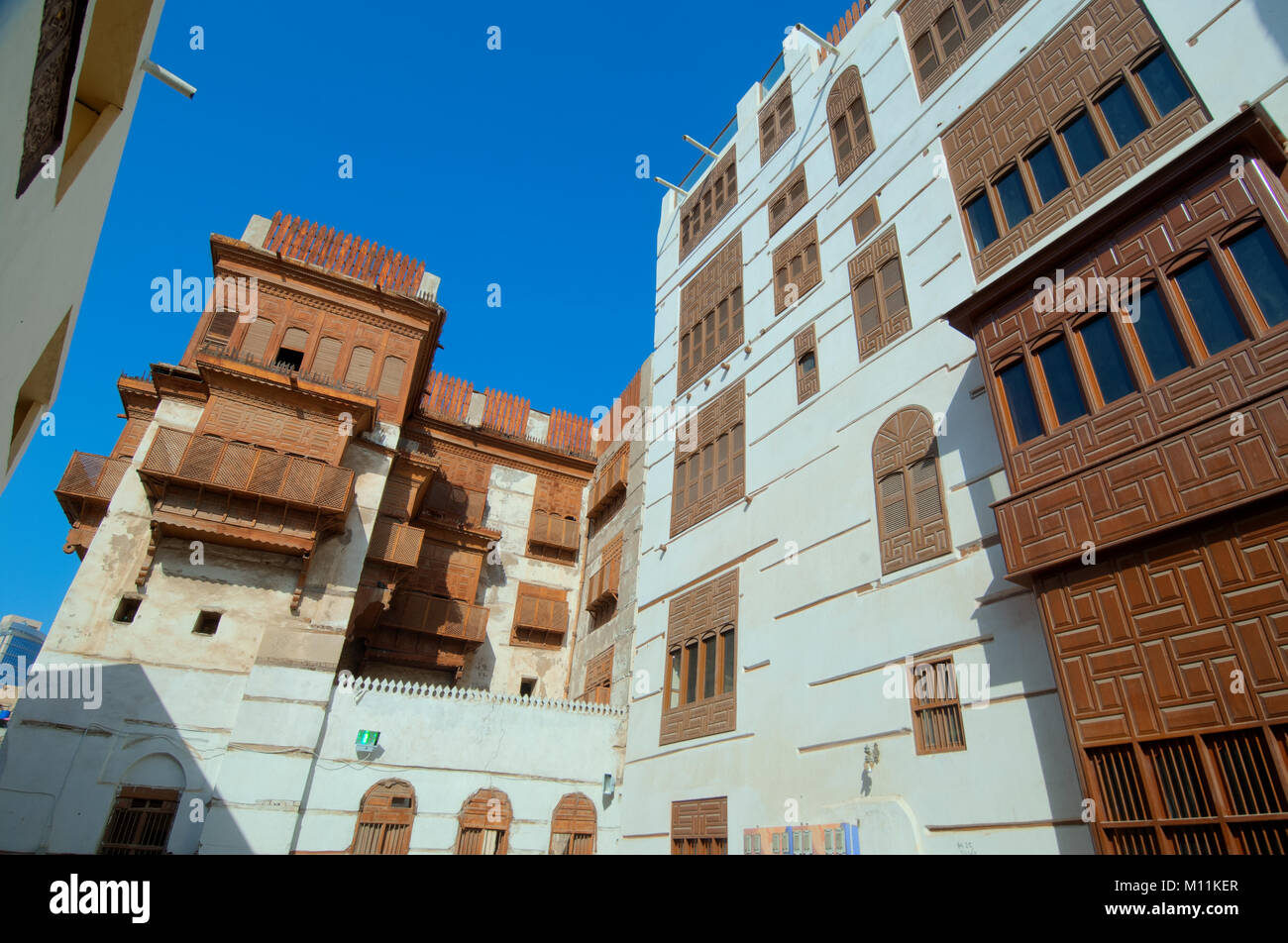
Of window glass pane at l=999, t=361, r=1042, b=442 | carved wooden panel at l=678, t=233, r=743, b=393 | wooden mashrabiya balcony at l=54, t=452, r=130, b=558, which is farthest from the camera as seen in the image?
wooden mashrabiya balcony at l=54, t=452, r=130, b=558

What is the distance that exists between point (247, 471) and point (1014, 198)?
1617 cm

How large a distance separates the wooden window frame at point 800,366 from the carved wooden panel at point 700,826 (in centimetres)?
761

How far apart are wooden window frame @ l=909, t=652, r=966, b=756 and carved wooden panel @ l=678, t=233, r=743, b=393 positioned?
9392 mm

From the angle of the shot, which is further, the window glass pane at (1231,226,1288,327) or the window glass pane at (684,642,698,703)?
the window glass pane at (684,642,698,703)

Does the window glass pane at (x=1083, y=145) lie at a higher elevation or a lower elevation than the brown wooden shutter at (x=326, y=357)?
lower

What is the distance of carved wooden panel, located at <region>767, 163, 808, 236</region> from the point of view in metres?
15.7

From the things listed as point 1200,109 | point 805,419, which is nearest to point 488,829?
point 805,419

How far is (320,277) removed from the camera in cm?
1941

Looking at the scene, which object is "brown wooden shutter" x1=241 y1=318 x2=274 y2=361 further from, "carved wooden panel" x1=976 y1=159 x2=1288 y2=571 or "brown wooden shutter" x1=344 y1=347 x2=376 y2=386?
"carved wooden panel" x1=976 y1=159 x2=1288 y2=571

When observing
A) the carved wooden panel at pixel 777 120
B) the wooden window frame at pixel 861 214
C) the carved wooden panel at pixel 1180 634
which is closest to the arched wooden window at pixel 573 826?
the carved wooden panel at pixel 1180 634

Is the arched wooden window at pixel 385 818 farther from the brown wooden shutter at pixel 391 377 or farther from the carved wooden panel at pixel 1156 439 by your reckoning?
the carved wooden panel at pixel 1156 439

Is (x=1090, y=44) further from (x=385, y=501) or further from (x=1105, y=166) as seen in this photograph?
(x=385, y=501)

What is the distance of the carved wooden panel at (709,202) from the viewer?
19.3 meters

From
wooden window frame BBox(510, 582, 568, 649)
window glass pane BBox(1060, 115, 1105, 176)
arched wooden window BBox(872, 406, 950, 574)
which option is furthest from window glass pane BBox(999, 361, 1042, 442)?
wooden window frame BBox(510, 582, 568, 649)
